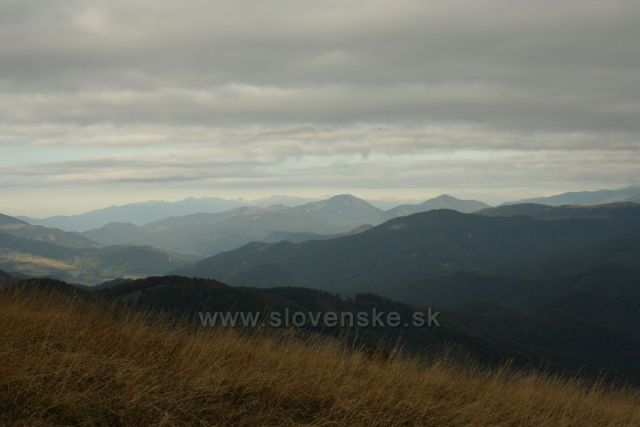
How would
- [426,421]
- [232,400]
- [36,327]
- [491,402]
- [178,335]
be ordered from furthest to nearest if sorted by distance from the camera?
[178,335] → [491,402] → [36,327] → [426,421] → [232,400]

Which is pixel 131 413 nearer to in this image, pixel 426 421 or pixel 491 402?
pixel 426 421

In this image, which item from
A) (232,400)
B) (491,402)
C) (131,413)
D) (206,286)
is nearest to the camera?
(131,413)

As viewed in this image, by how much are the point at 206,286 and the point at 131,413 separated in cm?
13727

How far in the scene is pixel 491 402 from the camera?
326 inches

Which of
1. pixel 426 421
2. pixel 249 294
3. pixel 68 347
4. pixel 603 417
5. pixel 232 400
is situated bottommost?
pixel 249 294

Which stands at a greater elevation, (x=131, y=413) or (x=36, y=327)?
(x=36, y=327)

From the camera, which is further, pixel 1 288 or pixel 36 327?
pixel 1 288

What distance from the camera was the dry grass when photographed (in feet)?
19.3

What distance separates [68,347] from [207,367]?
1.82 metres

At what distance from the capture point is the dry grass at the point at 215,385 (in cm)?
587

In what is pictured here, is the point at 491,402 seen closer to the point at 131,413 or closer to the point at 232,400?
the point at 232,400

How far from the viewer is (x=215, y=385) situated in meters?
Result: 6.68

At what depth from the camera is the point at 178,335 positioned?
8828 mm

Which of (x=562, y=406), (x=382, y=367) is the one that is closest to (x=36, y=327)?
(x=382, y=367)
